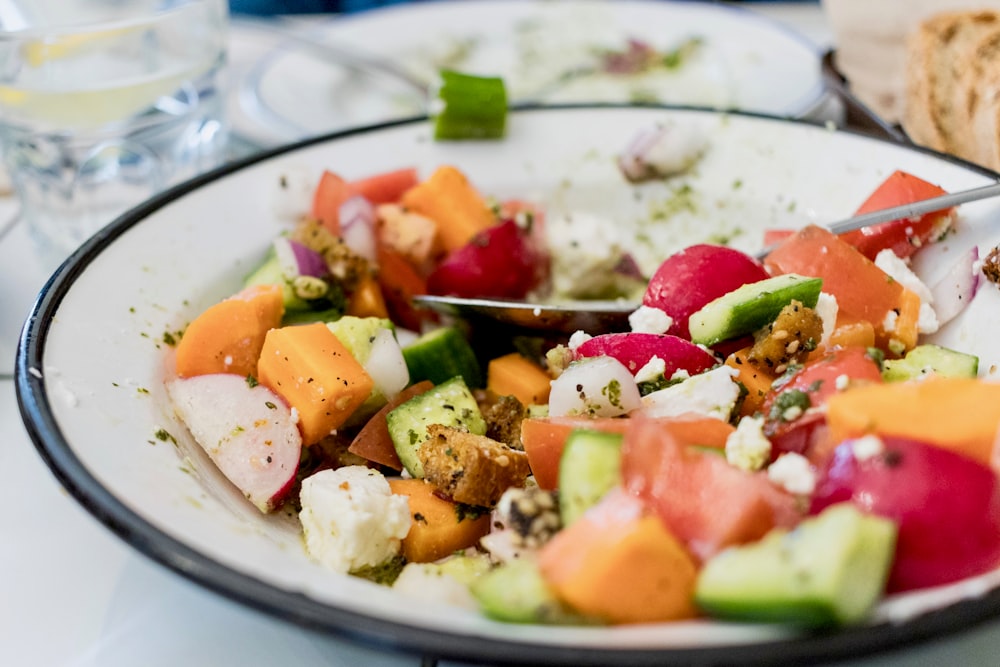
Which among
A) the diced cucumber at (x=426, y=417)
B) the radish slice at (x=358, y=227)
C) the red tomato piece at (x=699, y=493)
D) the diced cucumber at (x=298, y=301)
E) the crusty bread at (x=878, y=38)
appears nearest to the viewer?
the red tomato piece at (x=699, y=493)

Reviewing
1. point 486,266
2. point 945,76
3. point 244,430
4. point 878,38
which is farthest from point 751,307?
point 878,38

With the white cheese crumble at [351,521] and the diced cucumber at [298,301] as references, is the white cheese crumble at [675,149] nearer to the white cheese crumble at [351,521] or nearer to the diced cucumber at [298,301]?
the diced cucumber at [298,301]

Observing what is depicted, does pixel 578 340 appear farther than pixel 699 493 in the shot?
Yes

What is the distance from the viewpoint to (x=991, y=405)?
2.77ft

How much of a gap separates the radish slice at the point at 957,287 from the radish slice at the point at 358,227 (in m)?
0.90

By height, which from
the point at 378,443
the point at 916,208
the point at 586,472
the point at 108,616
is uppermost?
the point at 916,208

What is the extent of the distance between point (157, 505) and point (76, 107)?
4.38ft

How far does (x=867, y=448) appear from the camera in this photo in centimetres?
82

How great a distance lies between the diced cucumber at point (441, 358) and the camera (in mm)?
1325

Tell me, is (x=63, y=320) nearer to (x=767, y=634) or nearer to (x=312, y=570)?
(x=312, y=570)

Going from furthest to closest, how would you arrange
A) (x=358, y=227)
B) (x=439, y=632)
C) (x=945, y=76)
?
(x=945, y=76) < (x=358, y=227) < (x=439, y=632)

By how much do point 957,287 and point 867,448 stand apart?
1.95 ft

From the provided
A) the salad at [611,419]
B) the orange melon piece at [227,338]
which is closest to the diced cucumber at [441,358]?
the salad at [611,419]

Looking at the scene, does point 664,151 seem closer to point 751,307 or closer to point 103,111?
point 751,307
